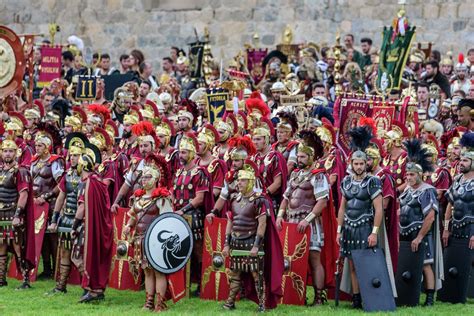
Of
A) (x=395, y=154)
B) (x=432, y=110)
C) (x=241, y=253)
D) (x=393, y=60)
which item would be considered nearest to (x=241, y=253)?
(x=241, y=253)

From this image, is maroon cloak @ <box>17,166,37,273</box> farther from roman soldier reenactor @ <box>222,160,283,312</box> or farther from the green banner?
the green banner

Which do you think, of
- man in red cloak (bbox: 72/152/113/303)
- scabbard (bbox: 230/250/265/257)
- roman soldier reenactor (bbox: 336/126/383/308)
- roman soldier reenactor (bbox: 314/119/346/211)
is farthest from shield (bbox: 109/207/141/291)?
roman soldier reenactor (bbox: 336/126/383/308)

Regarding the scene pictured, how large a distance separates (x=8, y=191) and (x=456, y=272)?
5.03m

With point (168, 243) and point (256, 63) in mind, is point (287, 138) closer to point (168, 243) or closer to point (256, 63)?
point (168, 243)

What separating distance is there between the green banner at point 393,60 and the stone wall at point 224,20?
453 centimetres

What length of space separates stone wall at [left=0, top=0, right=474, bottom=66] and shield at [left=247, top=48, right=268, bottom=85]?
72.5 inches

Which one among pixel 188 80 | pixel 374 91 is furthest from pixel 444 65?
pixel 188 80

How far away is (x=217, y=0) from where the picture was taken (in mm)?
29281

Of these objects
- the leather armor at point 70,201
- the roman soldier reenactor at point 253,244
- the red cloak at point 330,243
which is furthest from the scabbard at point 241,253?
the leather armor at point 70,201

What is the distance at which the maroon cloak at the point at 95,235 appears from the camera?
16.0 metres

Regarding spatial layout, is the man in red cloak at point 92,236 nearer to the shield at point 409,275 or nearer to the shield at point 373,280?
the shield at point 373,280

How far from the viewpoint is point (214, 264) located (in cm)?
1603

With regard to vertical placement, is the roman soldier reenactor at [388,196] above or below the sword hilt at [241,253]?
above

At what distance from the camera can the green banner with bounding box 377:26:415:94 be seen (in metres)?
20.1
